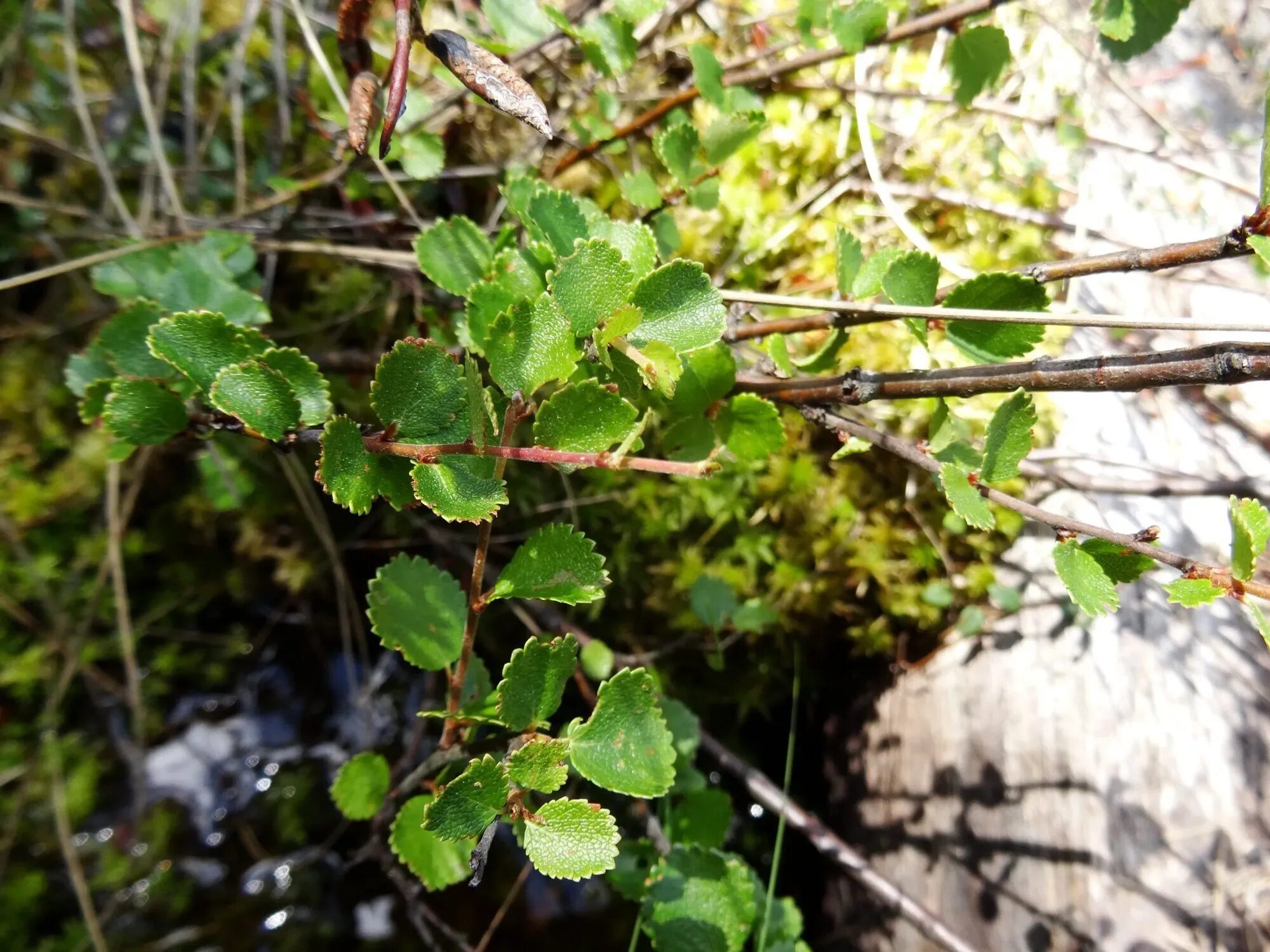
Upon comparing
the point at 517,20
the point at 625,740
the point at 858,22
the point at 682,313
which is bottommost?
the point at 625,740

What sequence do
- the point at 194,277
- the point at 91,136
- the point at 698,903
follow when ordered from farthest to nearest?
Result: 1. the point at 91,136
2. the point at 194,277
3. the point at 698,903

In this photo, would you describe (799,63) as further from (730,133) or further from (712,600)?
(712,600)

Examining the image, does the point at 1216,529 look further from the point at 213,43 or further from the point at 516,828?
the point at 213,43

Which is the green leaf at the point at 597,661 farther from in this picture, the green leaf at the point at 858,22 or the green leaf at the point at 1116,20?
the green leaf at the point at 1116,20

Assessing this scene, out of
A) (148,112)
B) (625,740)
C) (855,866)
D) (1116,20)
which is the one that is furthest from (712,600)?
(148,112)

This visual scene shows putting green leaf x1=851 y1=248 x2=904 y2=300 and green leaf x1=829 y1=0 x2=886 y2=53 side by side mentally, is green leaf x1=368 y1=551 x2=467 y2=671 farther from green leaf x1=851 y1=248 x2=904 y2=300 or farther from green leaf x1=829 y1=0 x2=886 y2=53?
green leaf x1=829 y1=0 x2=886 y2=53

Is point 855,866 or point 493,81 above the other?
point 493,81

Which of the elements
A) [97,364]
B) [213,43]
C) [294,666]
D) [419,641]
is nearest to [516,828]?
[419,641]
